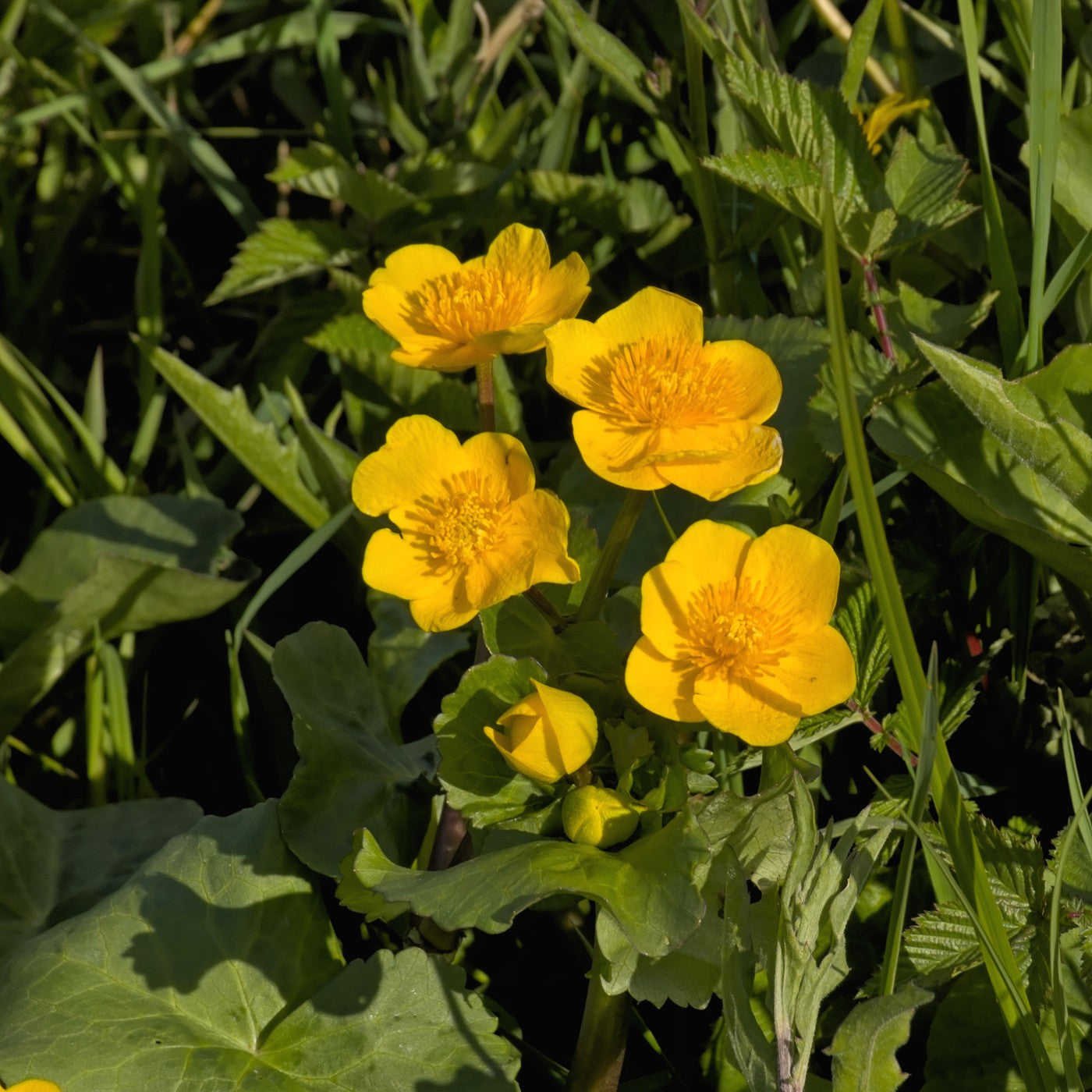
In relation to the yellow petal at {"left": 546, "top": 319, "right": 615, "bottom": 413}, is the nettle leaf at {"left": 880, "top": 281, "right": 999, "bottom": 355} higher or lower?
lower

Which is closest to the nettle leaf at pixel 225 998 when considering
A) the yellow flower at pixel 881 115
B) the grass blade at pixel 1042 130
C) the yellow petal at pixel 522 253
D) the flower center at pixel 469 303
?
the flower center at pixel 469 303

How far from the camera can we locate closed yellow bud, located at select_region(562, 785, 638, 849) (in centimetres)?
131

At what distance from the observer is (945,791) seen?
1.29 metres

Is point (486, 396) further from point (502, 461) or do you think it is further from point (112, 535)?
point (112, 535)

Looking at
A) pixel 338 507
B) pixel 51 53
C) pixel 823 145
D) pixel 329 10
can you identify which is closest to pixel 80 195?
pixel 51 53

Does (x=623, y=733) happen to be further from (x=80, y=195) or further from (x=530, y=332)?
(x=80, y=195)

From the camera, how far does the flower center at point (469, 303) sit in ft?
4.87

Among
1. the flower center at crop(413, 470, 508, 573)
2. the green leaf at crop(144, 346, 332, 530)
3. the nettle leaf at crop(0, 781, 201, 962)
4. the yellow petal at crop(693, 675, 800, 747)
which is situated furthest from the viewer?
the green leaf at crop(144, 346, 332, 530)

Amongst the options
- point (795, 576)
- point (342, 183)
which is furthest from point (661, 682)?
point (342, 183)

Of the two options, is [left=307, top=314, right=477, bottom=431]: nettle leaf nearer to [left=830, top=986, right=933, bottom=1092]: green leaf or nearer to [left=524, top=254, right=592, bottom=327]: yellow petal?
[left=524, top=254, right=592, bottom=327]: yellow petal

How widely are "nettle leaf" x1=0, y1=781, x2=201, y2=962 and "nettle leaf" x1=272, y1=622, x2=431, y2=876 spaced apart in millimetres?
331

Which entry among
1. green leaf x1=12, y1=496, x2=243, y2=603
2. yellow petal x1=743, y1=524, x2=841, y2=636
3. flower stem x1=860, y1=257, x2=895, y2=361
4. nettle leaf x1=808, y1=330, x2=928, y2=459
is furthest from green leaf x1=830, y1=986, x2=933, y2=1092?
green leaf x1=12, y1=496, x2=243, y2=603

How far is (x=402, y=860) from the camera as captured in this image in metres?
1.62

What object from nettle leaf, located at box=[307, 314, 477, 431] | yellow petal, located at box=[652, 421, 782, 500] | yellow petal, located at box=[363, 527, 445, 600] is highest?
yellow petal, located at box=[652, 421, 782, 500]
